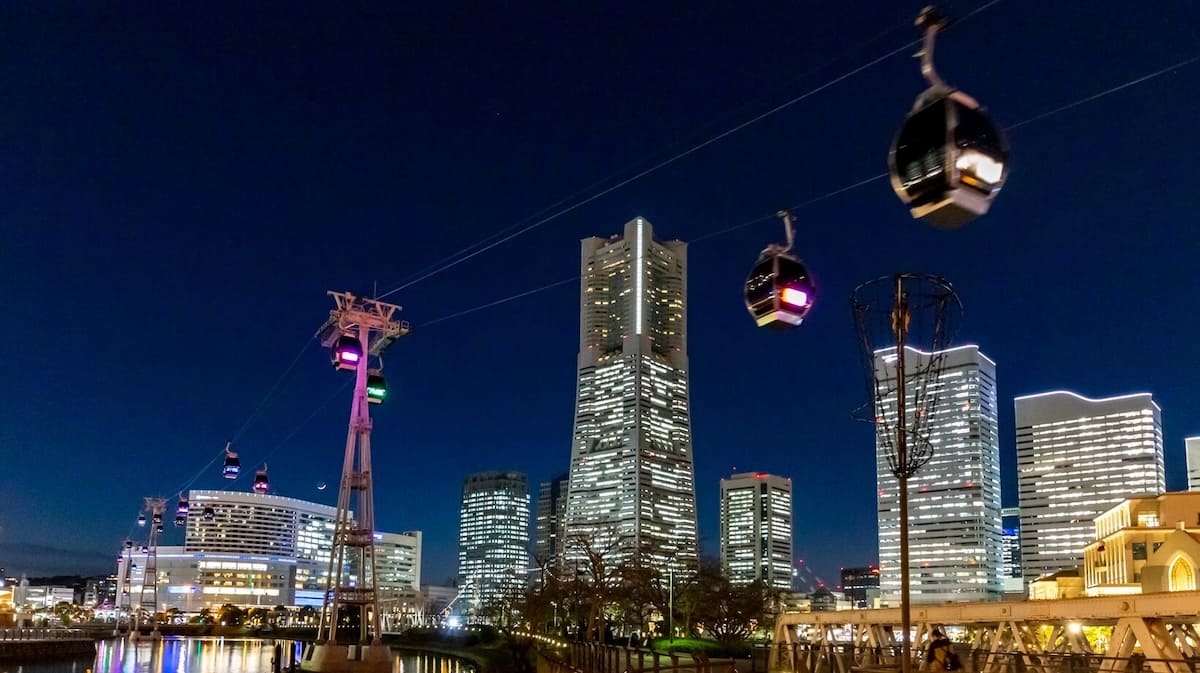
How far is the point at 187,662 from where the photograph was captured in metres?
66.6

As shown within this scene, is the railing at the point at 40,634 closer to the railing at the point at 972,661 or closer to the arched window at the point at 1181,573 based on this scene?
the railing at the point at 972,661

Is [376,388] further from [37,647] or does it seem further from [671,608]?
[37,647]

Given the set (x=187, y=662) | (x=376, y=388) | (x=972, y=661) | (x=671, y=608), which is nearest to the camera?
(x=972, y=661)

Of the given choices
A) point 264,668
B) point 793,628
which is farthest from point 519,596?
point 793,628

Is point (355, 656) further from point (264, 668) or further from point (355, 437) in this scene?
point (264, 668)

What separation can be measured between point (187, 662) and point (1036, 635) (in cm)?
5659

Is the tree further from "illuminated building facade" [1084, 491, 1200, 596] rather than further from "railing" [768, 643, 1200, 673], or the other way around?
"railing" [768, 643, 1200, 673]

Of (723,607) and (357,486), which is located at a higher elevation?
(357,486)

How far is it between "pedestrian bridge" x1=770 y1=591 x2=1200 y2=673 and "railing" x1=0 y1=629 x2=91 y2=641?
204 ft

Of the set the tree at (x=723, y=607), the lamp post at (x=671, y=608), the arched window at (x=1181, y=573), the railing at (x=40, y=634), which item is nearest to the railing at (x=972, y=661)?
the lamp post at (x=671, y=608)

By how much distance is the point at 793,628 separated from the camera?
41.0 meters

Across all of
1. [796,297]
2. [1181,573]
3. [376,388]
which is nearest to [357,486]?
[376,388]

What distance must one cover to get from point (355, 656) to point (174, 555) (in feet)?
547

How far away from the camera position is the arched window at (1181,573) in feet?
204
